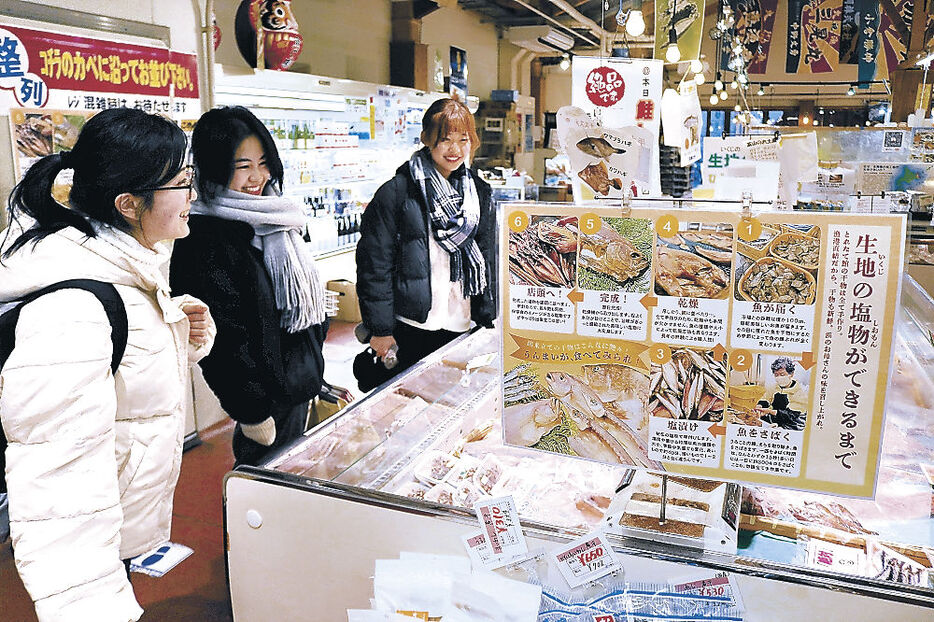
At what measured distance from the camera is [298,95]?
6215 mm

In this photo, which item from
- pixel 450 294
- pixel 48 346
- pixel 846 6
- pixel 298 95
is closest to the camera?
pixel 48 346

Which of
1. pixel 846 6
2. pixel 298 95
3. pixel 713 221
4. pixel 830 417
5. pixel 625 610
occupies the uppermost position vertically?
pixel 846 6

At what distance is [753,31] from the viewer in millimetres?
11438

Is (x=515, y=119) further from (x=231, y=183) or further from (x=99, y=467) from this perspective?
(x=99, y=467)

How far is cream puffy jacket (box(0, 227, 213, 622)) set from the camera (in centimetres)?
155

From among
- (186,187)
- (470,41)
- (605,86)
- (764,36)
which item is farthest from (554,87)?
(186,187)

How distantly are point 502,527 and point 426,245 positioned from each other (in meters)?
2.27

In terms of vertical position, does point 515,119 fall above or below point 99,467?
above

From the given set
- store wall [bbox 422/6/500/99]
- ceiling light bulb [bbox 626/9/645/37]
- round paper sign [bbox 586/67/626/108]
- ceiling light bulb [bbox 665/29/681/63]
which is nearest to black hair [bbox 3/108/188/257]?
round paper sign [bbox 586/67/626/108]

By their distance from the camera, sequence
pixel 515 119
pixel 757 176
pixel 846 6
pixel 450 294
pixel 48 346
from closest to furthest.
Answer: pixel 48 346, pixel 757 176, pixel 450 294, pixel 846 6, pixel 515 119

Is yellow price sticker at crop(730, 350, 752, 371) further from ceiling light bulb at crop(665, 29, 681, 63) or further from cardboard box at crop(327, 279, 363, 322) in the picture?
cardboard box at crop(327, 279, 363, 322)

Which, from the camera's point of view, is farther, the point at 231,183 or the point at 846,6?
the point at 846,6

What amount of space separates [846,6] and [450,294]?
974 centimetres

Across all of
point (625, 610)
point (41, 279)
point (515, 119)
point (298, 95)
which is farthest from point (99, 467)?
point (515, 119)
